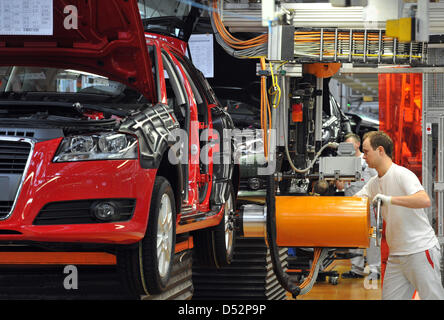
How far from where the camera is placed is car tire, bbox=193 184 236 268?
640cm

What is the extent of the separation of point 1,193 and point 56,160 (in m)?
0.35

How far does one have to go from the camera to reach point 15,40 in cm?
511

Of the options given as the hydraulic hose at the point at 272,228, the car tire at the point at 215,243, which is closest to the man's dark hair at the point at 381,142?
the hydraulic hose at the point at 272,228

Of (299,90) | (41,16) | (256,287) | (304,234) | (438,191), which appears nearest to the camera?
→ (41,16)

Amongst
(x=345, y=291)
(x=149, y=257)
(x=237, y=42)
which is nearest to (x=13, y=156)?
(x=149, y=257)

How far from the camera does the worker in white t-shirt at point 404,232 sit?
5238 millimetres

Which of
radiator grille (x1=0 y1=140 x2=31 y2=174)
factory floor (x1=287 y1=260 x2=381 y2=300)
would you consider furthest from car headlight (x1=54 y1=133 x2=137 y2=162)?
factory floor (x1=287 y1=260 x2=381 y2=300)

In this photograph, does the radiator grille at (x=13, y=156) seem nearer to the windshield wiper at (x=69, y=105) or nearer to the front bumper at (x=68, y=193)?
the front bumper at (x=68, y=193)

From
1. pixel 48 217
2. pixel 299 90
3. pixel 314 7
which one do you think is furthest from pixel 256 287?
pixel 48 217

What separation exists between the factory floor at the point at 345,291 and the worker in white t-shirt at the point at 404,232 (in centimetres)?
321

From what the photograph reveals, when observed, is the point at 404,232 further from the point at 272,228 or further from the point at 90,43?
the point at 90,43

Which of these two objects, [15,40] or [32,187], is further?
[15,40]
